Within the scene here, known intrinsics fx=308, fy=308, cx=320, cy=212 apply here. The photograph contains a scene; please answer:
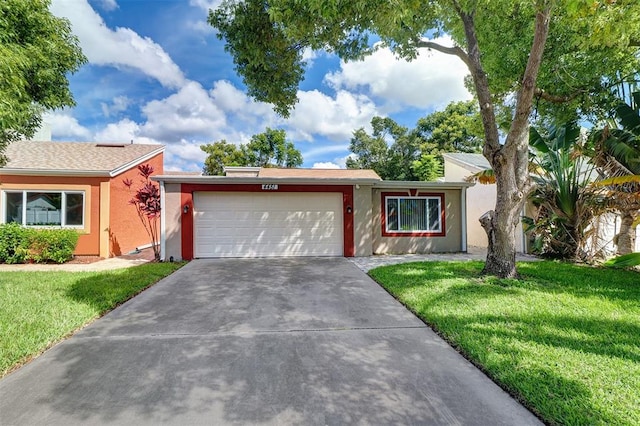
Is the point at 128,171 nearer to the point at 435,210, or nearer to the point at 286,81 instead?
the point at 286,81

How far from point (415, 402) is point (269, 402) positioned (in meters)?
1.22

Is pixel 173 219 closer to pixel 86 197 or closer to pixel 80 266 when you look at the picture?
pixel 80 266

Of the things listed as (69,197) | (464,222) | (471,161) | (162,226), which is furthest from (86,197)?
(471,161)

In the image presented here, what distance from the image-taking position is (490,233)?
7.00m

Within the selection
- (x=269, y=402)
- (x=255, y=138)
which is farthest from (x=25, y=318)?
(x=255, y=138)

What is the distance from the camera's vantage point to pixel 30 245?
9.43 meters

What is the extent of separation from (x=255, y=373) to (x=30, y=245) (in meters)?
10.4

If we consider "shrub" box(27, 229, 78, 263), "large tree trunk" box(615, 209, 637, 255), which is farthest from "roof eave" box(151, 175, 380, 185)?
"large tree trunk" box(615, 209, 637, 255)

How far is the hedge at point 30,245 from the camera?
30.7ft

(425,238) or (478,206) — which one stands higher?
(478,206)

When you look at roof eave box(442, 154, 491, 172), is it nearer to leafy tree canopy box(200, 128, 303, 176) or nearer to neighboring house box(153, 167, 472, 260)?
neighboring house box(153, 167, 472, 260)

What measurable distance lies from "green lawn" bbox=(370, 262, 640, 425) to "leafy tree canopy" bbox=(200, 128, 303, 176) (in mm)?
24485

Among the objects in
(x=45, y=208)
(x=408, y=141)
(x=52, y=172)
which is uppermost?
(x=408, y=141)

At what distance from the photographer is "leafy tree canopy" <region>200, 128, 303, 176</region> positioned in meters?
30.0
